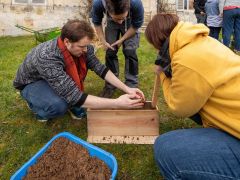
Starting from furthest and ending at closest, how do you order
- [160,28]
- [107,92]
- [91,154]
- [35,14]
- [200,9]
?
[35,14] → [200,9] → [107,92] → [91,154] → [160,28]

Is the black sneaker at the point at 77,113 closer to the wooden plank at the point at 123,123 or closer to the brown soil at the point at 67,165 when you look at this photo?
the wooden plank at the point at 123,123

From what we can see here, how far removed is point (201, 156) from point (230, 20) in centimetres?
519

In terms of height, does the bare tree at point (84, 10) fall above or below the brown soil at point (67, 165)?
above

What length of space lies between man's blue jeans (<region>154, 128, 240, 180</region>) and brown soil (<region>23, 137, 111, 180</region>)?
515 millimetres

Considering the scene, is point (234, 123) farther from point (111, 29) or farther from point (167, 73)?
point (111, 29)

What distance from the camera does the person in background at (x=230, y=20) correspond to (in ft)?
20.4

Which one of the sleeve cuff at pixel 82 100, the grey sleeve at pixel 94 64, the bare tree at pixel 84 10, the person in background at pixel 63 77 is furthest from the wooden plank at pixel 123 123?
the bare tree at pixel 84 10

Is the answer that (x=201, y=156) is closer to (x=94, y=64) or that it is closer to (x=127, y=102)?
(x=127, y=102)

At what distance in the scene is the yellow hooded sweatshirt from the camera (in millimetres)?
1879

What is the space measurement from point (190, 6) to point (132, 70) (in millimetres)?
8837

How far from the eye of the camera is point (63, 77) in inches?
106

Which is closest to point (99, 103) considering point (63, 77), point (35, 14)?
point (63, 77)

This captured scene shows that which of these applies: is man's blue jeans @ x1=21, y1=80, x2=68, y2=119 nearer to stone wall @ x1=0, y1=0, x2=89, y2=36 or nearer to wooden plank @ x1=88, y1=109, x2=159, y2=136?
wooden plank @ x1=88, y1=109, x2=159, y2=136

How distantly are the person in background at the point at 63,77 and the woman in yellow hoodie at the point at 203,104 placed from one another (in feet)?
2.46
